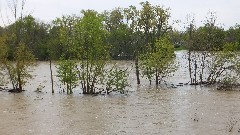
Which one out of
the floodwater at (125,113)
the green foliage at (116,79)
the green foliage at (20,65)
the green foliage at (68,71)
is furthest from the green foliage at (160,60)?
the green foliage at (20,65)

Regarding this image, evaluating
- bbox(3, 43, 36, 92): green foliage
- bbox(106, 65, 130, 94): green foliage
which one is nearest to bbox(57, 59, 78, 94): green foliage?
bbox(106, 65, 130, 94): green foliage

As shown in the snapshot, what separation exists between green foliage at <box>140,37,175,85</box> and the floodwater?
2749 millimetres

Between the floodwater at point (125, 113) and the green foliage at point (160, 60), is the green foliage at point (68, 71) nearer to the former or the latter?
the floodwater at point (125, 113)

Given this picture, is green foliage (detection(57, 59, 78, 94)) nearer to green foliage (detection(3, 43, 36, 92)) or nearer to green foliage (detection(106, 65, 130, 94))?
green foliage (detection(106, 65, 130, 94))

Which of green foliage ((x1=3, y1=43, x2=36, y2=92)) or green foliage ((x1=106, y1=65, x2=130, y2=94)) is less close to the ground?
green foliage ((x1=3, y1=43, x2=36, y2=92))

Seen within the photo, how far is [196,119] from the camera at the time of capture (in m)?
15.3

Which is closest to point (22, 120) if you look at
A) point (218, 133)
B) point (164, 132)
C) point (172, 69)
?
point (164, 132)

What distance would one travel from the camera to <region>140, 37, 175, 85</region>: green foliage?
27.9 meters

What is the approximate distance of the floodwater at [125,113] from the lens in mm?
13797

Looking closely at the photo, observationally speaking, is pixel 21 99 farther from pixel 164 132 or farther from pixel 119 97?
pixel 164 132

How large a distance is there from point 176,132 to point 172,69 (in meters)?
15.7

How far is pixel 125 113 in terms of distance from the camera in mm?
17266

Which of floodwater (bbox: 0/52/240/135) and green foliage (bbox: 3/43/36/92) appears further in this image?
green foliage (bbox: 3/43/36/92)

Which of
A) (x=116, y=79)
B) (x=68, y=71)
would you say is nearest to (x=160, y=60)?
(x=116, y=79)
